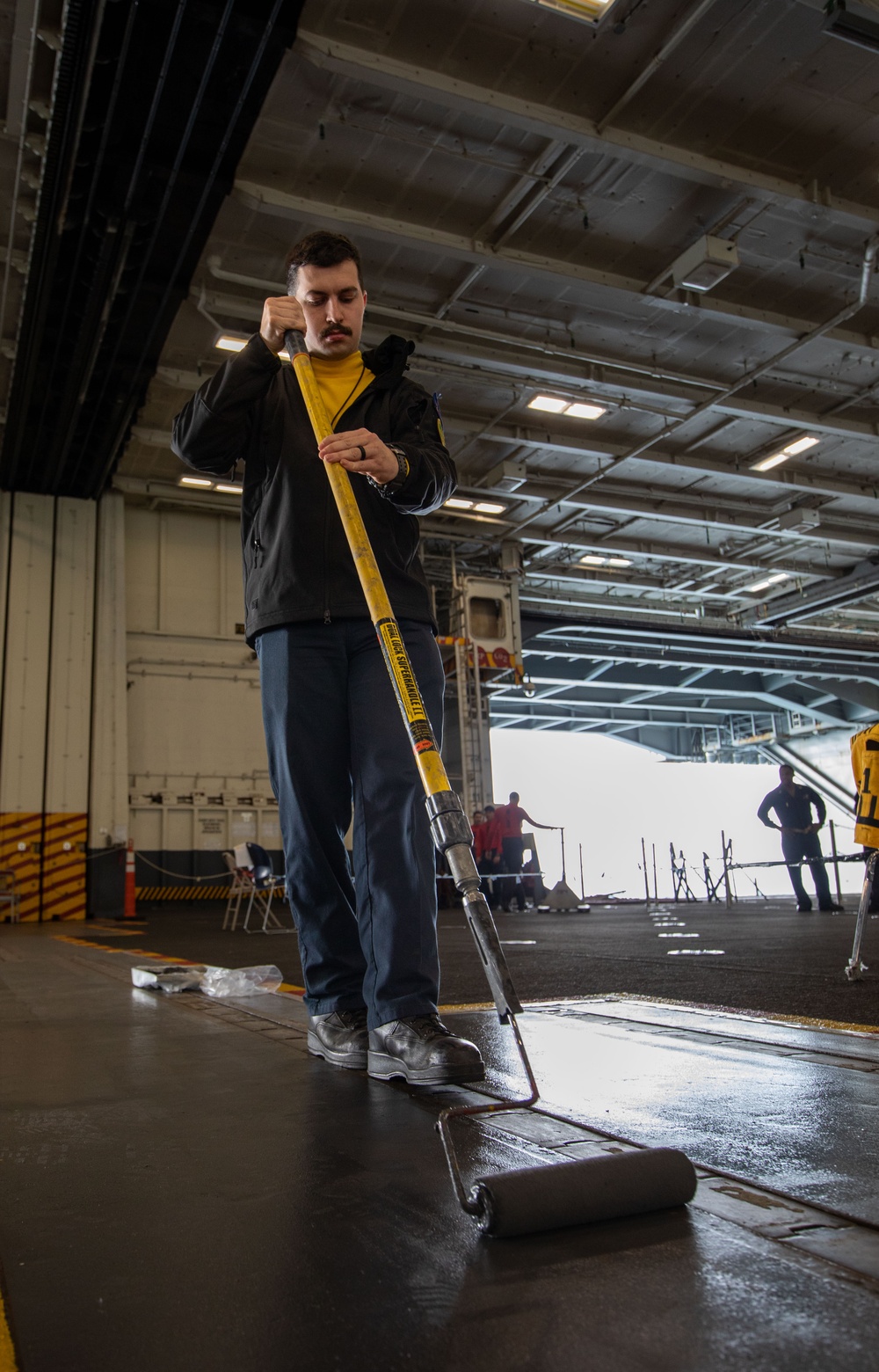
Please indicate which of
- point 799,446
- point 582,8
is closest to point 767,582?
point 799,446

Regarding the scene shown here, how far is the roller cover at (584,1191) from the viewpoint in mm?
955

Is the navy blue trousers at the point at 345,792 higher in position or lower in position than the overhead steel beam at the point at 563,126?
lower

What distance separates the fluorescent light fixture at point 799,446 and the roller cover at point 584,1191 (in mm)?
14535

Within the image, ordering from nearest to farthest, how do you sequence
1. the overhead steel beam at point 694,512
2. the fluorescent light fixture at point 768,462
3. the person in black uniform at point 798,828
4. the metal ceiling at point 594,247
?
the metal ceiling at point 594,247 < the person in black uniform at point 798,828 < the fluorescent light fixture at point 768,462 < the overhead steel beam at point 694,512

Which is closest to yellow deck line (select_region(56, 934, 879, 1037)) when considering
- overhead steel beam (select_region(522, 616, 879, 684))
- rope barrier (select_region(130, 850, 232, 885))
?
rope barrier (select_region(130, 850, 232, 885))

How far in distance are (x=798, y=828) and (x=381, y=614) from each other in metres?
9.13

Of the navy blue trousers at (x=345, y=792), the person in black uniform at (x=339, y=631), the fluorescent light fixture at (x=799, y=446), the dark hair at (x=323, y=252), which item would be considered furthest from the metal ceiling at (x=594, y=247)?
the navy blue trousers at (x=345, y=792)

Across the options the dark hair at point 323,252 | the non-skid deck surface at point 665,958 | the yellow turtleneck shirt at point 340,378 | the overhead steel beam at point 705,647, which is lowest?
the non-skid deck surface at point 665,958

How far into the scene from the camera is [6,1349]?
Answer: 76 centimetres

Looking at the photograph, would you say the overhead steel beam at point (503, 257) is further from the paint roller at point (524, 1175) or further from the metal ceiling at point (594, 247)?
the paint roller at point (524, 1175)

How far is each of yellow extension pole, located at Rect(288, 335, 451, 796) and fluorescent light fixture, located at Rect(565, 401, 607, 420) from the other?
11.1 meters

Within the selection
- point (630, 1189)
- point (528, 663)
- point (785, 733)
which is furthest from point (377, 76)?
point (785, 733)

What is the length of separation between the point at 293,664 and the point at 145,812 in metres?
13.8

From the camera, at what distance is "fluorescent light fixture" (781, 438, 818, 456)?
1405 centimetres
